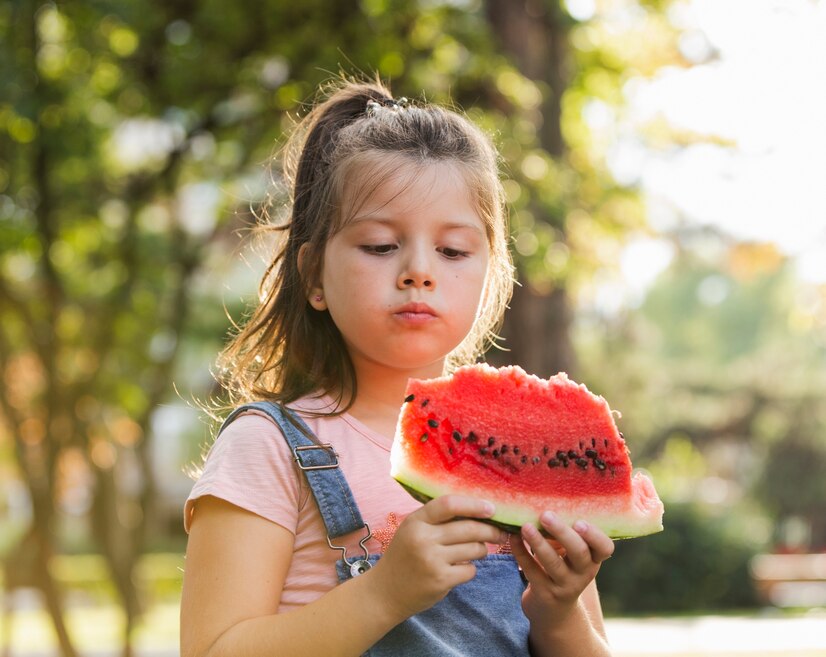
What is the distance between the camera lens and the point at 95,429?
674 inches

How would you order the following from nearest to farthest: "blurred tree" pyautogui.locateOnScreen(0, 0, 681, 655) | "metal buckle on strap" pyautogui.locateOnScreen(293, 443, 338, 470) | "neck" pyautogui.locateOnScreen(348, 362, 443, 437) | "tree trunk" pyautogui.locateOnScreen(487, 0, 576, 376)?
"metal buckle on strap" pyautogui.locateOnScreen(293, 443, 338, 470), "neck" pyautogui.locateOnScreen(348, 362, 443, 437), "blurred tree" pyautogui.locateOnScreen(0, 0, 681, 655), "tree trunk" pyautogui.locateOnScreen(487, 0, 576, 376)

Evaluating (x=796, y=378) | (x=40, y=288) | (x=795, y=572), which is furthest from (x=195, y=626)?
(x=796, y=378)

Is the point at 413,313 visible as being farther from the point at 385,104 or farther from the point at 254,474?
the point at 385,104

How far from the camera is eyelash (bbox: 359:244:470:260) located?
8.00ft

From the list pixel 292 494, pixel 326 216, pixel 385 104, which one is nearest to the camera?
pixel 292 494

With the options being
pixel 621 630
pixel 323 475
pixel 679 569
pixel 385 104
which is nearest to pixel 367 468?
pixel 323 475

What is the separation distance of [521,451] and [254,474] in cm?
57

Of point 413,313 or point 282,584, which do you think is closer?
point 282,584

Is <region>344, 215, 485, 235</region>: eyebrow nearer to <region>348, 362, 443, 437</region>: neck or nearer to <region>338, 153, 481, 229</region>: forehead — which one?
<region>338, 153, 481, 229</region>: forehead

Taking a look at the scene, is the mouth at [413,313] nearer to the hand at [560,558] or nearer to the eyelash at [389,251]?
the eyelash at [389,251]

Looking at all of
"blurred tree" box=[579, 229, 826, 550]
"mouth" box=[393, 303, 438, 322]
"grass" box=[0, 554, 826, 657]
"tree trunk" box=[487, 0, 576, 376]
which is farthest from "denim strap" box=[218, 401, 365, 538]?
"blurred tree" box=[579, 229, 826, 550]

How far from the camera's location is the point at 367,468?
2424 mm

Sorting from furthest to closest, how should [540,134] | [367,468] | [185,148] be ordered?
[540,134]
[185,148]
[367,468]

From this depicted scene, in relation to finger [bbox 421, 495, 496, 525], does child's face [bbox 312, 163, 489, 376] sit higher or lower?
higher
